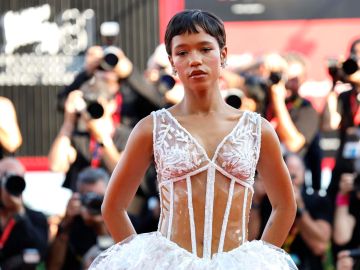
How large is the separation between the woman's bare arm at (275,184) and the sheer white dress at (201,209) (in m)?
0.10

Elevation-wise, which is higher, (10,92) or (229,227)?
(229,227)

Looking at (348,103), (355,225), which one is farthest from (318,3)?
(355,225)

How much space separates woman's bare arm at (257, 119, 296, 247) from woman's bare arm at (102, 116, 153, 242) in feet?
1.40

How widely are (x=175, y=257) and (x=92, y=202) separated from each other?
322 cm

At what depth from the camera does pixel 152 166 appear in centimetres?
849

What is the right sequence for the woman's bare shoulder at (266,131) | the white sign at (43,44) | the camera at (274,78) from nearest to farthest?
A: the woman's bare shoulder at (266,131)
the camera at (274,78)
the white sign at (43,44)

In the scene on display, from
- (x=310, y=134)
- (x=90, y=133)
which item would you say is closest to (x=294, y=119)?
(x=310, y=134)

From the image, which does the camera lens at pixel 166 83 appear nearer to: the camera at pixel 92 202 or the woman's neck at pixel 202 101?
the camera at pixel 92 202

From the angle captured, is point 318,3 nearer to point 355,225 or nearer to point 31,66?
point 31,66

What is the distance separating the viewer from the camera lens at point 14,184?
8.00m

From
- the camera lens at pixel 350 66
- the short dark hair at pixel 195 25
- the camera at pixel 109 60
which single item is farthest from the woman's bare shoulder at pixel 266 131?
the camera at pixel 109 60

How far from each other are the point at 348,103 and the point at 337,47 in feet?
10.5

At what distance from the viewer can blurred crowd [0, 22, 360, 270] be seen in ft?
26.1

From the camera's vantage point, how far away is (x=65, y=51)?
12789 mm
